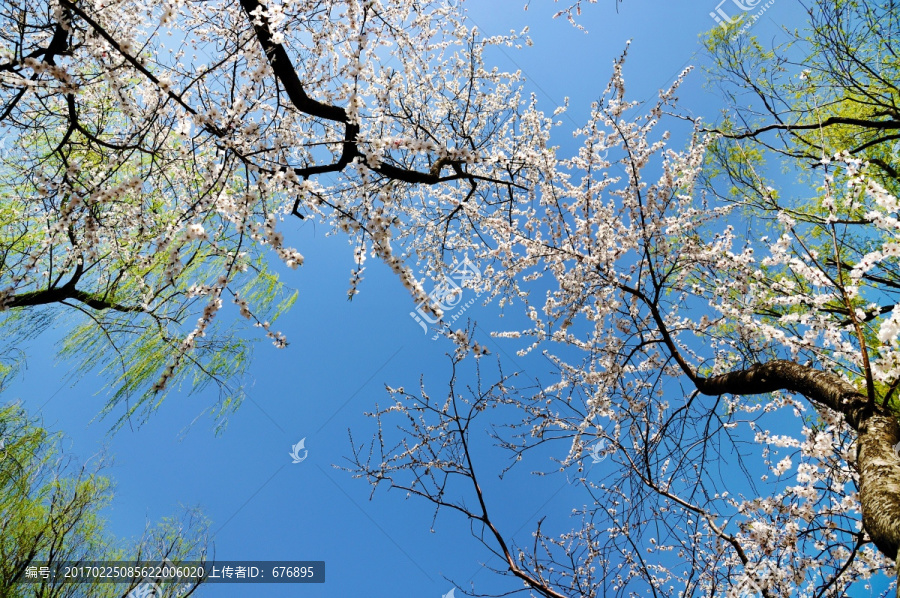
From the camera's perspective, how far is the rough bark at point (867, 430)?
142 cm

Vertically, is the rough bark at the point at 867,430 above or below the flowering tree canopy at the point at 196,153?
below

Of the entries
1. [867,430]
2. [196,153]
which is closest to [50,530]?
[196,153]

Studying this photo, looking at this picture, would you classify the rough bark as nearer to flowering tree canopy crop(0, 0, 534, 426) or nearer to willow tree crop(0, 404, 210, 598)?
flowering tree canopy crop(0, 0, 534, 426)

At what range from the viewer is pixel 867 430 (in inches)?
69.1

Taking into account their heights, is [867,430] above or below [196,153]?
below

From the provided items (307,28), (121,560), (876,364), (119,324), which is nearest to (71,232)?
(119,324)

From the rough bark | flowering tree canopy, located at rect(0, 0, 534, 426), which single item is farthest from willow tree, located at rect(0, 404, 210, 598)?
the rough bark

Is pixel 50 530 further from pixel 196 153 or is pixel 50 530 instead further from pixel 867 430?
pixel 867 430

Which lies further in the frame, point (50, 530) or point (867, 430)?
point (50, 530)

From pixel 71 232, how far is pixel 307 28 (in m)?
2.30

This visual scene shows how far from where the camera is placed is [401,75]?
5.14m

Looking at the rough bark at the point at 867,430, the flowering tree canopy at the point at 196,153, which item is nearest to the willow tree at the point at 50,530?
the flowering tree canopy at the point at 196,153

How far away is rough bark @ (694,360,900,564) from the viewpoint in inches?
56.0

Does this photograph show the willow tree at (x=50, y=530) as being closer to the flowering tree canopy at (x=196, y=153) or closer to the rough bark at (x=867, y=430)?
the flowering tree canopy at (x=196, y=153)
